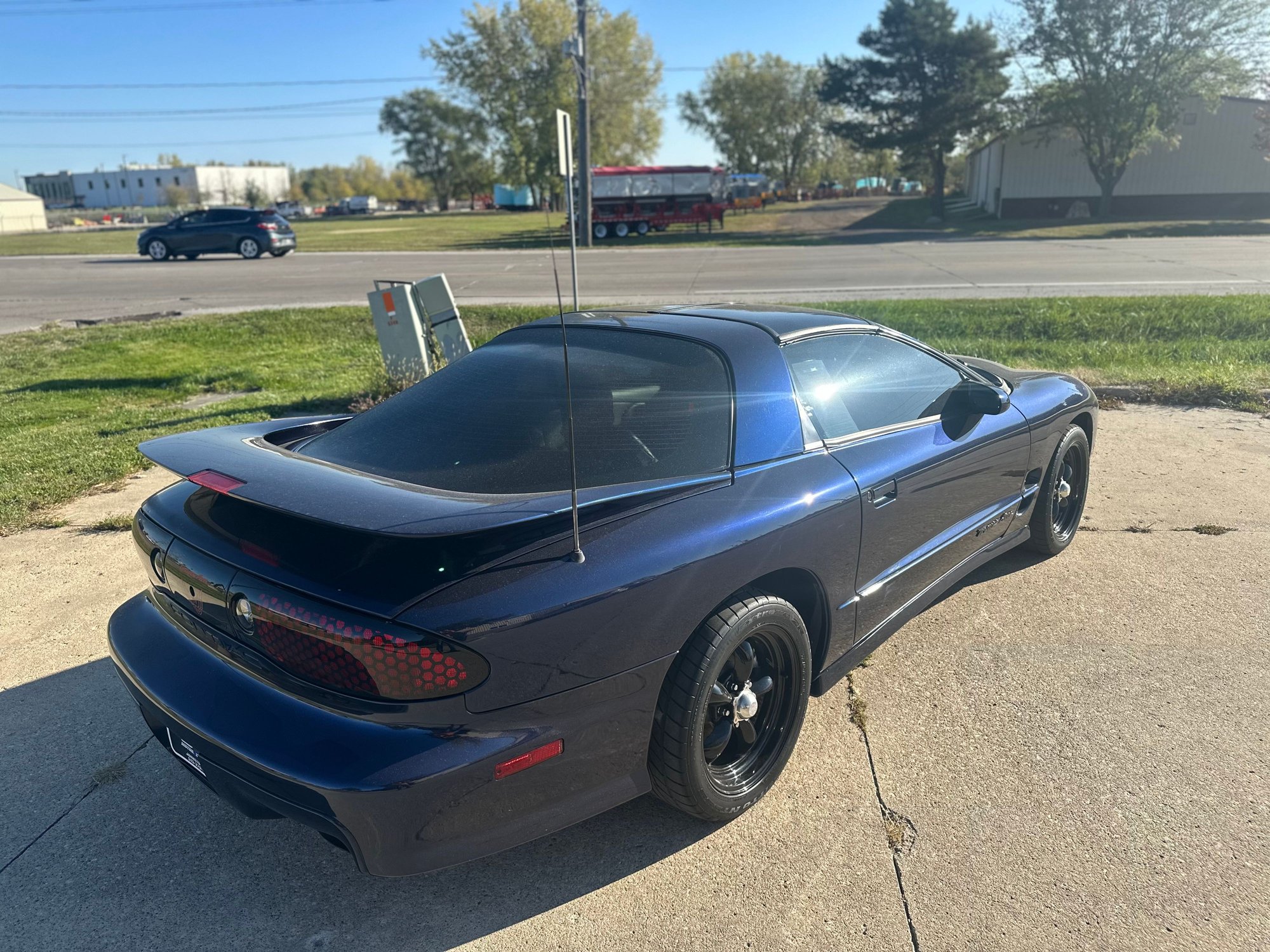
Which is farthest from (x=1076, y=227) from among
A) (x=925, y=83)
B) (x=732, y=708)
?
(x=732, y=708)

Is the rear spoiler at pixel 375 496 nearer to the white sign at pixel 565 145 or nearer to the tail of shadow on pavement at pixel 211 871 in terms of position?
the white sign at pixel 565 145

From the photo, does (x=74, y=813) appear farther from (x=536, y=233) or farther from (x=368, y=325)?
(x=536, y=233)

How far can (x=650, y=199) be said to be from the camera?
3897cm

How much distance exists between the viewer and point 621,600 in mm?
2318

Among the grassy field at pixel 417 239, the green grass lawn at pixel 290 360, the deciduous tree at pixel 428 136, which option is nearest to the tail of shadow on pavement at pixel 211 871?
the green grass lawn at pixel 290 360

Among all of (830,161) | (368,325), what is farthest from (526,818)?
(830,161)

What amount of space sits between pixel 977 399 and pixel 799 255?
71.2ft

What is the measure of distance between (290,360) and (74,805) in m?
8.30

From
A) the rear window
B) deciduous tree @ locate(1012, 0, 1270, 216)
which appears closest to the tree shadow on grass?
the rear window

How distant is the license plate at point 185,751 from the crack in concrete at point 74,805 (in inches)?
21.7

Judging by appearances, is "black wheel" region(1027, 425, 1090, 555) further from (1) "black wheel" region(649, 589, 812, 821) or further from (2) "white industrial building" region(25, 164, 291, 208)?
(2) "white industrial building" region(25, 164, 291, 208)

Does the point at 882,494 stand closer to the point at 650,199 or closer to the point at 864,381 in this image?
the point at 864,381

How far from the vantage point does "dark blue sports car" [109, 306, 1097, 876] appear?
2.13 m

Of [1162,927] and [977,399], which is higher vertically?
[977,399]
